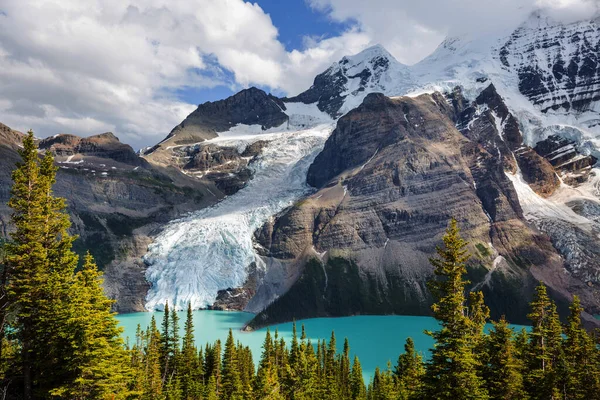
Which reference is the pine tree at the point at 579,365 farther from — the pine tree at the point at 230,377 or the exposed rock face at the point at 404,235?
the exposed rock face at the point at 404,235

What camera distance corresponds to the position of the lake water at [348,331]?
98.4 metres

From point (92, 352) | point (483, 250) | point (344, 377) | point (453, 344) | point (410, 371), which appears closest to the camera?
point (92, 352)

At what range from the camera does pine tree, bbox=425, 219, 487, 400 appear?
19.9m

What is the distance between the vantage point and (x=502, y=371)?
86.6 feet

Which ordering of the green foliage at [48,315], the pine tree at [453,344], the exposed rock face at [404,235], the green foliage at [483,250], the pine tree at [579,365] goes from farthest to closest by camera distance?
1. the green foliage at [483,250]
2. the exposed rock face at [404,235]
3. the pine tree at [579,365]
4. the green foliage at [48,315]
5. the pine tree at [453,344]

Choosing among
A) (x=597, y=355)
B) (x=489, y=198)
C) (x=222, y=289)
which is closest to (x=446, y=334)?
(x=597, y=355)

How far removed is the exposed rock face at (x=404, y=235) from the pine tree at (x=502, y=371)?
107427 mm

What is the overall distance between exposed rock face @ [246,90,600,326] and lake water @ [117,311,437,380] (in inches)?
286

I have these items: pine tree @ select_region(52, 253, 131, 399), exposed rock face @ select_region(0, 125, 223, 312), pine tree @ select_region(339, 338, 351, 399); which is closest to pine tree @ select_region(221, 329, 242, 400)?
pine tree @ select_region(339, 338, 351, 399)

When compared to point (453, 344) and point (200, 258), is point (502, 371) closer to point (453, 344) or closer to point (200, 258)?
point (453, 344)

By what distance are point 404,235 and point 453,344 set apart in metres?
145

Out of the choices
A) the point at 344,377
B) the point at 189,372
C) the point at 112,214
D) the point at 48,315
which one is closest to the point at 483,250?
the point at 344,377

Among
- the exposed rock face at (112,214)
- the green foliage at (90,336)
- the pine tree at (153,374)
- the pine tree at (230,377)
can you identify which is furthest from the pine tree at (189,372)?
the exposed rock face at (112,214)

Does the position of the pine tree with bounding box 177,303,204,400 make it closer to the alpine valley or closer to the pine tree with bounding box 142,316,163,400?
the pine tree with bounding box 142,316,163,400
